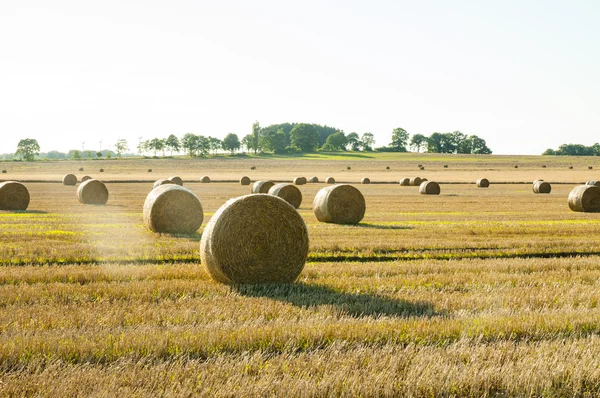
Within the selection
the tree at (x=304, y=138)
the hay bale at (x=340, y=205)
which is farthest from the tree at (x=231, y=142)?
the hay bale at (x=340, y=205)

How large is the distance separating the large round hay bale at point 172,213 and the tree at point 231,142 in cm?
16040

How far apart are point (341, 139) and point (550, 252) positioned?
6576 inches

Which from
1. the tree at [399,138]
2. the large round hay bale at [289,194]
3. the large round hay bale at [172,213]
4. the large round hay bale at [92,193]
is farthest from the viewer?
the tree at [399,138]

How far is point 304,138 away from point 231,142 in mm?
23659

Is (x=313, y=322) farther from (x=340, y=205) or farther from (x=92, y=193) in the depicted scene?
(x=92, y=193)

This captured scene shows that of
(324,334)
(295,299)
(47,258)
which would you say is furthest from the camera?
(47,258)

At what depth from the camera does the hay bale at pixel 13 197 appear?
2603 cm

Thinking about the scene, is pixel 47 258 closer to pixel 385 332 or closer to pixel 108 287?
pixel 108 287

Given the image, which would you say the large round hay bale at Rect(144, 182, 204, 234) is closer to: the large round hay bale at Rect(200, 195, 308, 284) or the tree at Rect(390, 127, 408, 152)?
the large round hay bale at Rect(200, 195, 308, 284)

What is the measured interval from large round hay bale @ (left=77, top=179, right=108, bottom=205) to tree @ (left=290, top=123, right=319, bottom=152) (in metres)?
135

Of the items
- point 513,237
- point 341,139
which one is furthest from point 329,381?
point 341,139

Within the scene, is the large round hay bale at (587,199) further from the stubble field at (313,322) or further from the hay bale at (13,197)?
the hay bale at (13,197)

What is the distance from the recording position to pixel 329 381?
5477 mm

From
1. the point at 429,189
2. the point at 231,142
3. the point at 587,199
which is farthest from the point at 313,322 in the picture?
the point at 231,142
